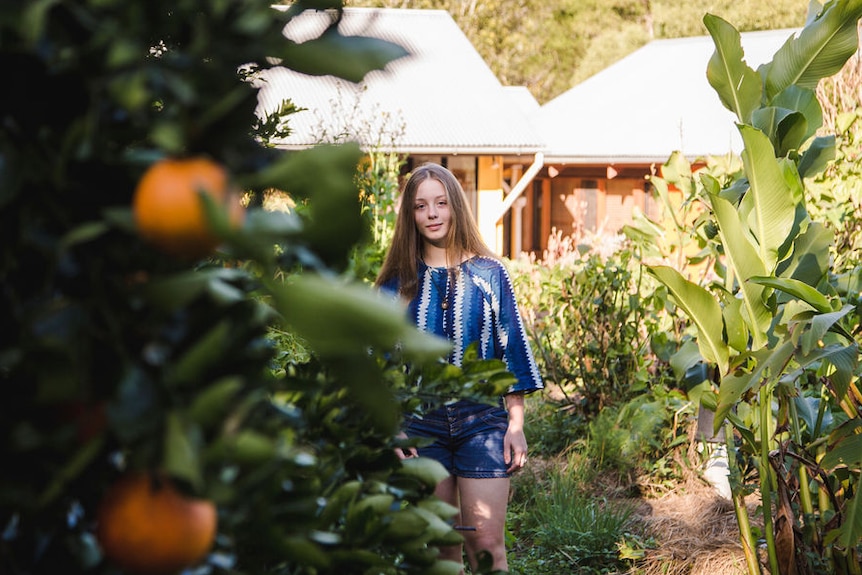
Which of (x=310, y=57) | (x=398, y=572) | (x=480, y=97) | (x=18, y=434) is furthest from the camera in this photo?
(x=480, y=97)

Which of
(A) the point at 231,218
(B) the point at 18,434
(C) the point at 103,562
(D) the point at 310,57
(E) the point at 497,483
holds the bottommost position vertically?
(E) the point at 497,483

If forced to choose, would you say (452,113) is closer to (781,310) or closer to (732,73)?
(732,73)

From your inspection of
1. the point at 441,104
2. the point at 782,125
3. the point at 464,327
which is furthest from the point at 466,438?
the point at 441,104

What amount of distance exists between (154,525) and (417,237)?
9.97ft

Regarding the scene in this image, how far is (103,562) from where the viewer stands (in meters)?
0.71

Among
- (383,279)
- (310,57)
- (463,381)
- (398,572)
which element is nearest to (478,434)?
(383,279)

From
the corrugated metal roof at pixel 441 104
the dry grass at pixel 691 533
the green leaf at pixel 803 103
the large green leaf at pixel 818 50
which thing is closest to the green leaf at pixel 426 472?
the green leaf at pixel 803 103

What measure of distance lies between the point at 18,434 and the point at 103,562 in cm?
14

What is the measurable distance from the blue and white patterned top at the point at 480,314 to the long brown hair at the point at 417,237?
0.22 feet

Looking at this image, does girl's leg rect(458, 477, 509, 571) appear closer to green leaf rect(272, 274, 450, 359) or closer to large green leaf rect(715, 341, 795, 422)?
large green leaf rect(715, 341, 795, 422)

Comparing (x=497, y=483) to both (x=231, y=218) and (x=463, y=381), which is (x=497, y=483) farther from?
(x=231, y=218)

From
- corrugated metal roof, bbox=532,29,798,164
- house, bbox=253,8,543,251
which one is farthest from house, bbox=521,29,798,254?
house, bbox=253,8,543,251

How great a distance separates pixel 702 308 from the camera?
360 cm

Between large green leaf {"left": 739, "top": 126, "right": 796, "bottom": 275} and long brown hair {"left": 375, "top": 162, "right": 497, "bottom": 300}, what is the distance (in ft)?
3.34
